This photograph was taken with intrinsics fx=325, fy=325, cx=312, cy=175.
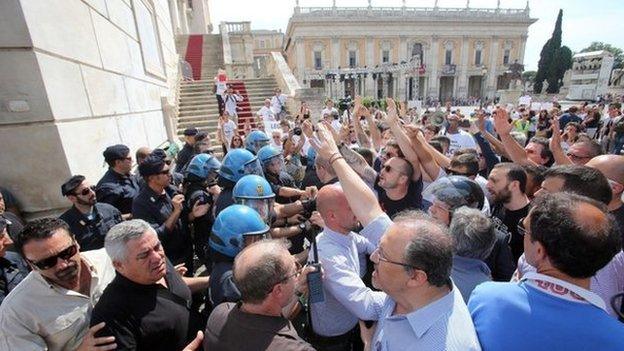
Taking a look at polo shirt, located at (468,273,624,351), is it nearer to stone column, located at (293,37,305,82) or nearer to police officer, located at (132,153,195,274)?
police officer, located at (132,153,195,274)

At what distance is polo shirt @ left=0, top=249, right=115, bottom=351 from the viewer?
1.74 meters

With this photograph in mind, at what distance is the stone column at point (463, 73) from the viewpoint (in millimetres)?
58062

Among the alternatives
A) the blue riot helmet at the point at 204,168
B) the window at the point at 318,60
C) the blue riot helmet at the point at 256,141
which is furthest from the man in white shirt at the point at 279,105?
the window at the point at 318,60

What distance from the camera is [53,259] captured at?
1922 mm

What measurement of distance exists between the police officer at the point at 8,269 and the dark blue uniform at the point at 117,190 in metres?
1.40

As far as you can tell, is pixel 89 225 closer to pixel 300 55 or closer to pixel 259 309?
pixel 259 309

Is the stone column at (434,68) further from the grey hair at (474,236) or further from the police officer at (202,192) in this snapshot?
the grey hair at (474,236)

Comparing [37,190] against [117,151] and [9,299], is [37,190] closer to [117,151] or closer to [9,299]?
[117,151]

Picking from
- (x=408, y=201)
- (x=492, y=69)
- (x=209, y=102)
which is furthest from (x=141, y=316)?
(x=492, y=69)

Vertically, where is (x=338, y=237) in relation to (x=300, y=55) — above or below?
below

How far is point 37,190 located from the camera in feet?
11.8

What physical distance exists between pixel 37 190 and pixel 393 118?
4073 millimetres

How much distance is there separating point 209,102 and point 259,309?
13361 millimetres

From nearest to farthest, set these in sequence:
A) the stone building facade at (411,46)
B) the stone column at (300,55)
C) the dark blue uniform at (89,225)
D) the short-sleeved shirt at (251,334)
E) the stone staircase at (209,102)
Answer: the short-sleeved shirt at (251,334) < the dark blue uniform at (89,225) < the stone staircase at (209,102) < the stone column at (300,55) < the stone building facade at (411,46)
